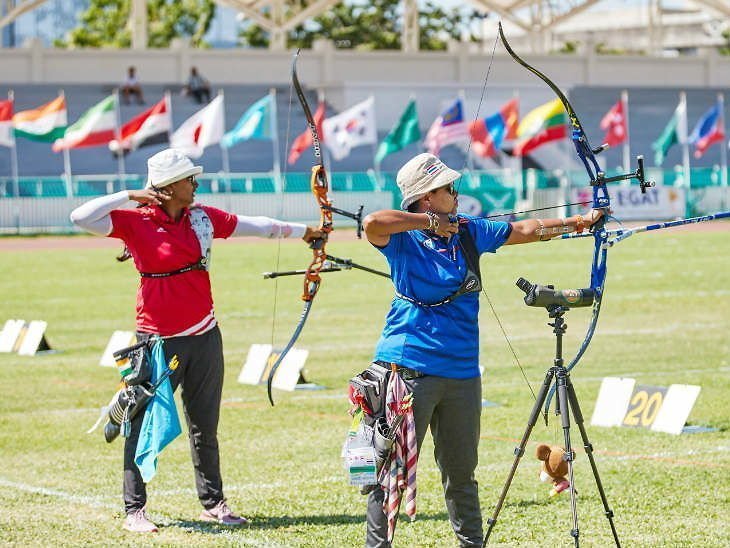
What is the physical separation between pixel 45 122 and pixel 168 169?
1275 inches

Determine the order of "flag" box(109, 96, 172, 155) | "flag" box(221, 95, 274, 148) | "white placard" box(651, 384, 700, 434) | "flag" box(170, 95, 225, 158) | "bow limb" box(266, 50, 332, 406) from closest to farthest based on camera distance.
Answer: "bow limb" box(266, 50, 332, 406) → "white placard" box(651, 384, 700, 434) → "flag" box(170, 95, 225, 158) → "flag" box(109, 96, 172, 155) → "flag" box(221, 95, 274, 148)

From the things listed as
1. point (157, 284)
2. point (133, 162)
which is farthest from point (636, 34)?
point (157, 284)

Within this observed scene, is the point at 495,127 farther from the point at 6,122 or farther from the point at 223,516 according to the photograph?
the point at 223,516

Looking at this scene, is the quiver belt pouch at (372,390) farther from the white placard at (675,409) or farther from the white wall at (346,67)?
the white wall at (346,67)

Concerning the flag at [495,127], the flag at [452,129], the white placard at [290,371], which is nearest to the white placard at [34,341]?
the white placard at [290,371]

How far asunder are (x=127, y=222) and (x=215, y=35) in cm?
14058

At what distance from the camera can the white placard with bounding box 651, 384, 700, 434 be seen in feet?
33.9

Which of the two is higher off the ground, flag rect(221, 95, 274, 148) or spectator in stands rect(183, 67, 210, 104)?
spectator in stands rect(183, 67, 210, 104)

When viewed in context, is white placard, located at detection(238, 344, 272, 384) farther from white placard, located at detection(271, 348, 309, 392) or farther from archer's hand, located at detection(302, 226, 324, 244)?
archer's hand, located at detection(302, 226, 324, 244)

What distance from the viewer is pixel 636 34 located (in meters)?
115

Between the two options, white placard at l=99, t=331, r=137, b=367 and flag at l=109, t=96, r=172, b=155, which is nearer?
white placard at l=99, t=331, r=137, b=367

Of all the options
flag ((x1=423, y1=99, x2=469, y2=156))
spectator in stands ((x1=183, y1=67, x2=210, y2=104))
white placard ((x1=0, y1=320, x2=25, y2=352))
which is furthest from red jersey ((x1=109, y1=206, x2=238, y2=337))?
spectator in stands ((x1=183, y1=67, x2=210, y2=104))

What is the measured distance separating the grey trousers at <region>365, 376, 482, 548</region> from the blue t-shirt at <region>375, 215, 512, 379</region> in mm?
68

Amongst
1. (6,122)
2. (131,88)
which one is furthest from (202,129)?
(131,88)
